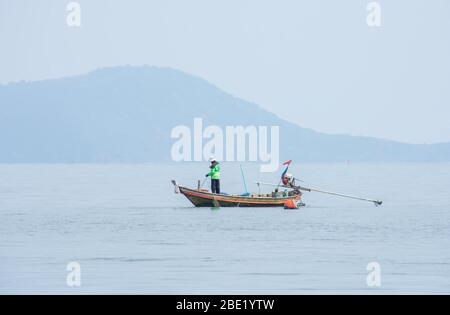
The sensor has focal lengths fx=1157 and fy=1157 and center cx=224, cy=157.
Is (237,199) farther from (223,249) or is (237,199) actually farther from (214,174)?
(223,249)

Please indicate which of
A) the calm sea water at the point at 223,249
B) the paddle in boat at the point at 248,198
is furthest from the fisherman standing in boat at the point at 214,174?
the calm sea water at the point at 223,249

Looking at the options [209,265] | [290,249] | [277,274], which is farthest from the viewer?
[290,249]

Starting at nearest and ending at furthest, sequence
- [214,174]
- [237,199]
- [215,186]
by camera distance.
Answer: [214,174]
[237,199]
[215,186]

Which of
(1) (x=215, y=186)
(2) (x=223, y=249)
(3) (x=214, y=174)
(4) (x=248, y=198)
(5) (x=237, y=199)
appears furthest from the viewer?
(1) (x=215, y=186)

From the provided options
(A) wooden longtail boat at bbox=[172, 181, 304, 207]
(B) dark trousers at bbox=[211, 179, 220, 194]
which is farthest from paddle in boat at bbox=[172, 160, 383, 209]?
(B) dark trousers at bbox=[211, 179, 220, 194]

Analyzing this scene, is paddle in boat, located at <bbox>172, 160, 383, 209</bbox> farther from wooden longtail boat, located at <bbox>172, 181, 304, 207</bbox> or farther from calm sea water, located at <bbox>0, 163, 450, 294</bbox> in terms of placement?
calm sea water, located at <bbox>0, 163, 450, 294</bbox>

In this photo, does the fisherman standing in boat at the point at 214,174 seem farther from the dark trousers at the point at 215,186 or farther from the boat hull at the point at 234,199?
the boat hull at the point at 234,199

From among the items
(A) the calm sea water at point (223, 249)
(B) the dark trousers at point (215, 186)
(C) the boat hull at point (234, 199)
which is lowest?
(A) the calm sea water at point (223, 249)

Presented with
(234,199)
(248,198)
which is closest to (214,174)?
(234,199)

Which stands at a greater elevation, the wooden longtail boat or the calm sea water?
the wooden longtail boat
